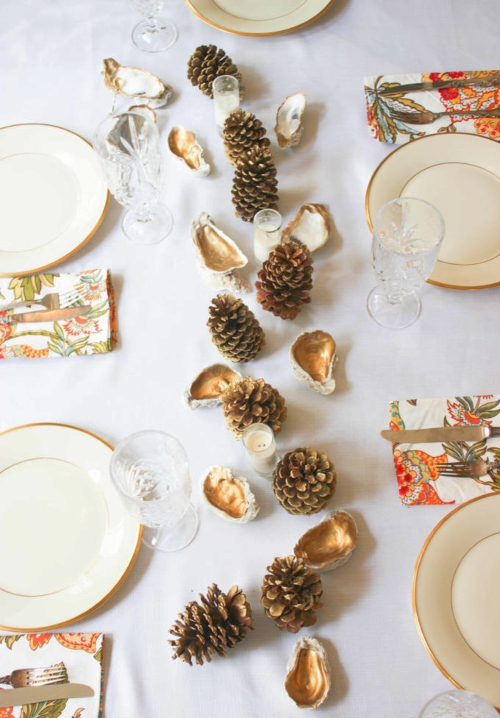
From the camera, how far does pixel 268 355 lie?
0.82m

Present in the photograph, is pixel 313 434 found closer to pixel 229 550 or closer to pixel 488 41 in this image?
pixel 229 550

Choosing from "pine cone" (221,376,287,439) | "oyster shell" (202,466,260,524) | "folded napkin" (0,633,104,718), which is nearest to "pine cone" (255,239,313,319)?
"pine cone" (221,376,287,439)

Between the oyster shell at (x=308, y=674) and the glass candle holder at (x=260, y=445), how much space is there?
0.66 ft

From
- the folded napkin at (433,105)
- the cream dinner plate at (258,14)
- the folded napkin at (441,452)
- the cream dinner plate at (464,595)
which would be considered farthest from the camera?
the cream dinner plate at (258,14)

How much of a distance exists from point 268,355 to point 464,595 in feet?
1.27

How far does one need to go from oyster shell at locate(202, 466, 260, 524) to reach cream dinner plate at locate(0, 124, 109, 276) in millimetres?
424

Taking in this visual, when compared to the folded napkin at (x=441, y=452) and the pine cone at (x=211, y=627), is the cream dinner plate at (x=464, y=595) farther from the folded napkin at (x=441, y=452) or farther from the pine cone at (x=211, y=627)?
the pine cone at (x=211, y=627)

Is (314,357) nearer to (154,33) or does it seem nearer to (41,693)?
(41,693)

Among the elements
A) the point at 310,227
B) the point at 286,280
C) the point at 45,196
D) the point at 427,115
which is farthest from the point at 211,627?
the point at 427,115

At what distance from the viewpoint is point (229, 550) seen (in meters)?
0.70

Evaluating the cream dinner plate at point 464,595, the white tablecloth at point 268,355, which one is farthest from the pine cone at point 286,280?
the cream dinner plate at point 464,595

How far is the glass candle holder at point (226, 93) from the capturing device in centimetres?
95

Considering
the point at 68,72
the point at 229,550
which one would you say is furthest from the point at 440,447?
the point at 68,72

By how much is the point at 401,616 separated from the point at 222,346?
0.40 metres
